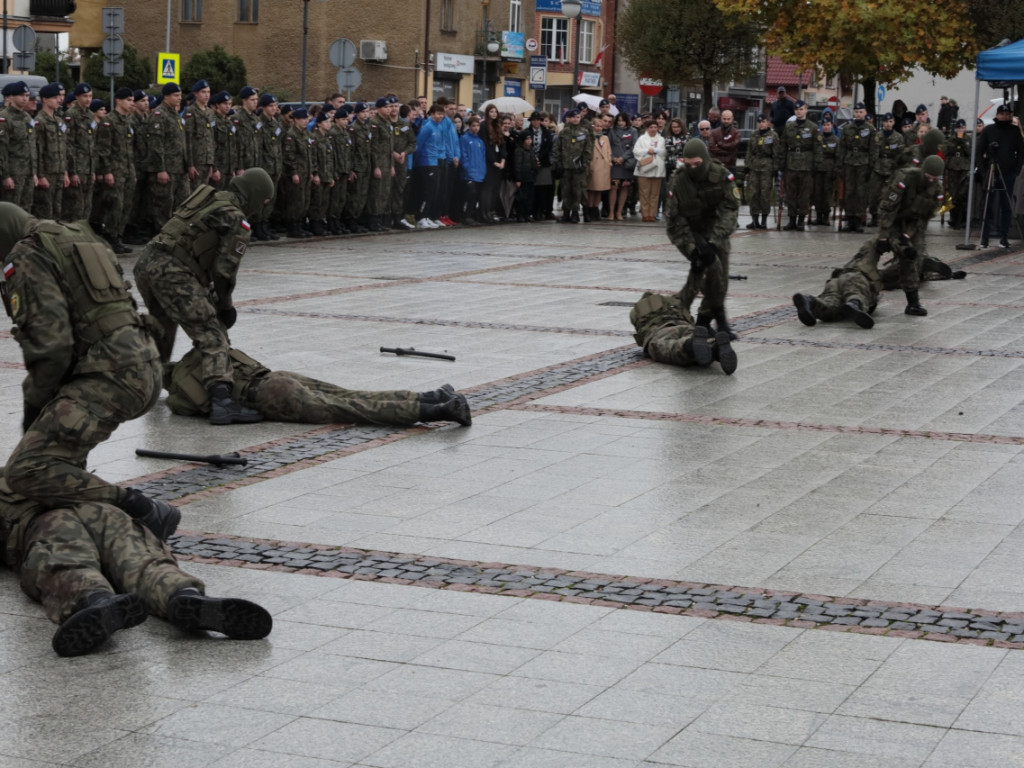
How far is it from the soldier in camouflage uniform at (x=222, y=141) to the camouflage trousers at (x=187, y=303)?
1240 centimetres

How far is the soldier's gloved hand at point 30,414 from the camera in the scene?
646 centimetres

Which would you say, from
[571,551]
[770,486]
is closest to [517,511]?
[571,551]

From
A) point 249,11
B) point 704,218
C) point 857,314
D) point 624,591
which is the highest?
point 249,11

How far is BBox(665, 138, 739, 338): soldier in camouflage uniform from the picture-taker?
42.3 feet

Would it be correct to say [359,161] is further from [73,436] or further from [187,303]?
[73,436]

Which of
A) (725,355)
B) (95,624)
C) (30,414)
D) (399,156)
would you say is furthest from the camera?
(399,156)

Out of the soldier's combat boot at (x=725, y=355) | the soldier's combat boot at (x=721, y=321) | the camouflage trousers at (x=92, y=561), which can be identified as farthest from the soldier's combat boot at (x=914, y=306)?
the camouflage trousers at (x=92, y=561)

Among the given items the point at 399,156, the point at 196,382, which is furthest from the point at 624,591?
the point at 399,156

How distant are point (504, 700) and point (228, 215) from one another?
5191 mm

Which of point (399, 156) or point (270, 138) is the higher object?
point (270, 138)

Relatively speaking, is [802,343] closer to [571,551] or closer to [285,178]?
[571,551]

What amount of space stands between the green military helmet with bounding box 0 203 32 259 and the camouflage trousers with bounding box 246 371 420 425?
3.68m

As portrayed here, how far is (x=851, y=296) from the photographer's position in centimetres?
1520

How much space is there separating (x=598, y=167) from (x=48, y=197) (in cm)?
1276
